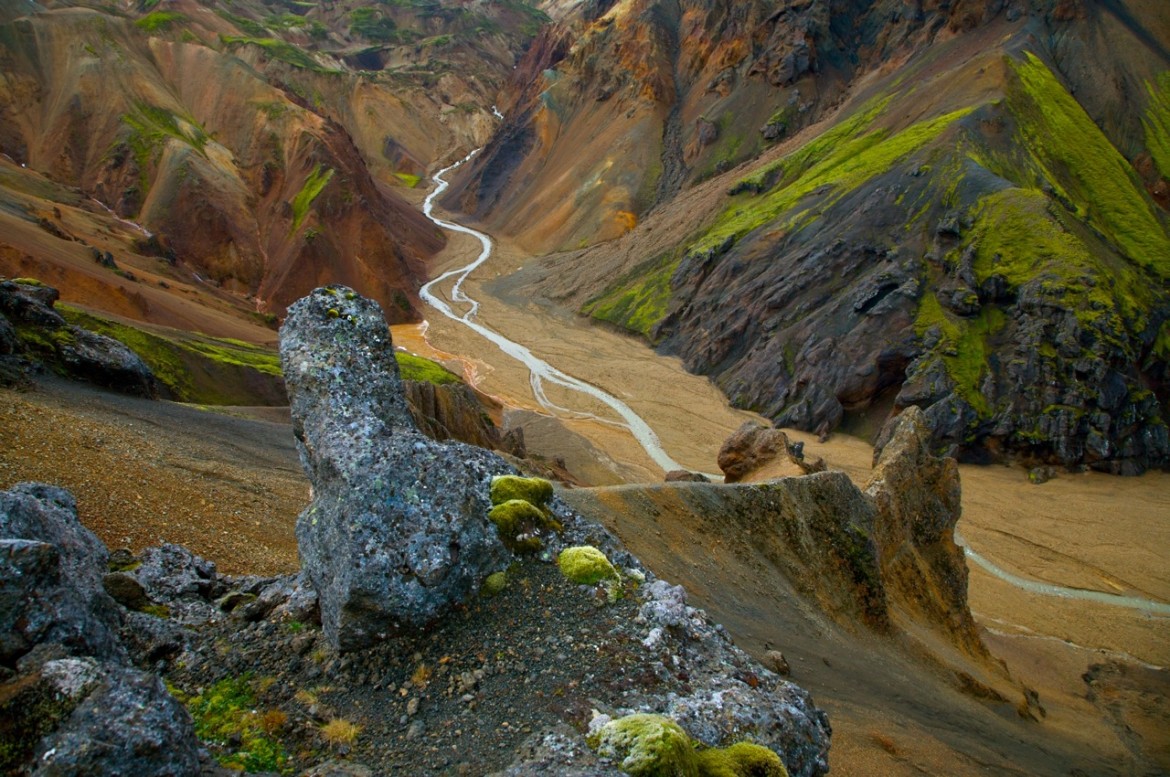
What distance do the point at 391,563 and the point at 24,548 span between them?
4.11m

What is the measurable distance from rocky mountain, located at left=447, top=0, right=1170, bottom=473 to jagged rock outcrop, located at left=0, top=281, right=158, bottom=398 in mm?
45666

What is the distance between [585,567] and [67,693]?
6696 millimetres

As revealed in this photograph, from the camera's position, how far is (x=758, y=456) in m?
32.4

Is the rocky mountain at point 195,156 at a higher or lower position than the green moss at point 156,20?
lower

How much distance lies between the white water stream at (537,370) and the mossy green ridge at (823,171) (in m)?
22.7

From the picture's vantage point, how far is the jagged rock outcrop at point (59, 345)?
76.1 ft

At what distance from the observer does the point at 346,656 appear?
384 inches

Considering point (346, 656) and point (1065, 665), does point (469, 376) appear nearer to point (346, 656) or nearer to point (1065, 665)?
point (1065, 665)

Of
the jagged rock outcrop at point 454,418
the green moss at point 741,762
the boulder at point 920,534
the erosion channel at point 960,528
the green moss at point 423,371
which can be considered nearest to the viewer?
the green moss at point 741,762

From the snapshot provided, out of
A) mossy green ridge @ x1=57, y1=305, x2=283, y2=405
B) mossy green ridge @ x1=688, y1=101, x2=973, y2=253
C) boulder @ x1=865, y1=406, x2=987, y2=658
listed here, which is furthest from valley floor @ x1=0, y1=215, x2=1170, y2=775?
mossy green ridge @ x1=688, y1=101, x2=973, y2=253

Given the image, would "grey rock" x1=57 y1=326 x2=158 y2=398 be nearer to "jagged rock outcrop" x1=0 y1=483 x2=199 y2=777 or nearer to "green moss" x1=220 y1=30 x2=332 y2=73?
"jagged rock outcrop" x1=0 y1=483 x2=199 y2=777

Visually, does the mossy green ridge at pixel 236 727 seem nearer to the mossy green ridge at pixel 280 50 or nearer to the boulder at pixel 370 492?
the boulder at pixel 370 492

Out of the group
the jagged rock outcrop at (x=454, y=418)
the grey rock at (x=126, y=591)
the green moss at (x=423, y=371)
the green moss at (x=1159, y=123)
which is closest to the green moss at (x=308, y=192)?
the green moss at (x=423, y=371)

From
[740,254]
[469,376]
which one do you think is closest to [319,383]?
[469,376]
